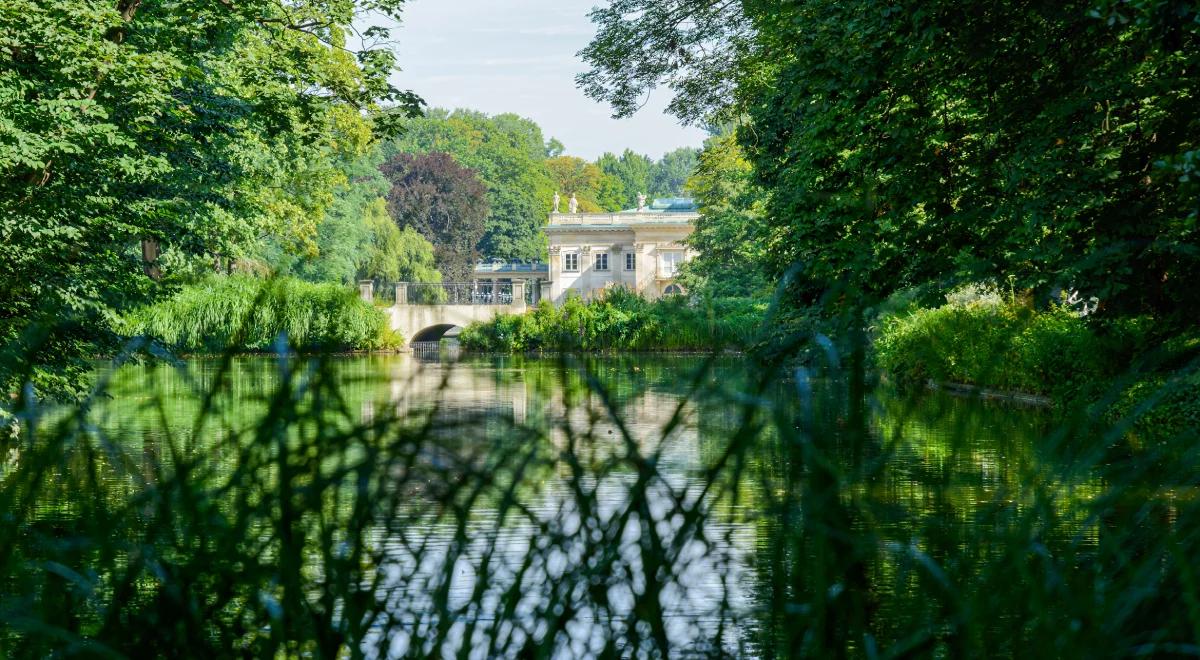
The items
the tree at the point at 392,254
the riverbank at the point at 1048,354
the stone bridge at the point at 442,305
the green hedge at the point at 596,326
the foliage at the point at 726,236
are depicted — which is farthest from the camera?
the tree at the point at 392,254

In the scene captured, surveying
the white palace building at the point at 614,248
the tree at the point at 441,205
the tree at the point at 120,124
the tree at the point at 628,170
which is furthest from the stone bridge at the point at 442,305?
the tree at the point at 628,170

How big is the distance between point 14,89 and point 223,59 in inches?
234

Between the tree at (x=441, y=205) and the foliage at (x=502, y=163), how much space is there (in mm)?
1427

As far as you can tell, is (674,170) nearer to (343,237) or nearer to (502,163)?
(502,163)

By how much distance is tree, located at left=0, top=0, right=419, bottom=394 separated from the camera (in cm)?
1078

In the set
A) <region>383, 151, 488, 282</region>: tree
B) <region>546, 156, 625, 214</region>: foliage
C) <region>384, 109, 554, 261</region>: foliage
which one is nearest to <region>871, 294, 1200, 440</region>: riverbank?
<region>383, 151, 488, 282</region>: tree

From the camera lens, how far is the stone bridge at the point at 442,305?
4934cm

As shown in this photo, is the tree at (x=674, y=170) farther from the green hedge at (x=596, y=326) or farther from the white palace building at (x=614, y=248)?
the green hedge at (x=596, y=326)

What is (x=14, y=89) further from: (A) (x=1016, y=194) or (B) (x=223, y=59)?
(A) (x=1016, y=194)

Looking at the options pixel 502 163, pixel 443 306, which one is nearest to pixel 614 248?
pixel 443 306

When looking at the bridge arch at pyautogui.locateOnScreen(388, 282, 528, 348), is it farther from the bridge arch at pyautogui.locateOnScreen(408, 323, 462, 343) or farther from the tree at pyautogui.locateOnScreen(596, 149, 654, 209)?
the tree at pyautogui.locateOnScreen(596, 149, 654, 209)

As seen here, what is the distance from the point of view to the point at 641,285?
6594 cm

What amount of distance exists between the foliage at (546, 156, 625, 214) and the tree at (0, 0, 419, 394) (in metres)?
71.3

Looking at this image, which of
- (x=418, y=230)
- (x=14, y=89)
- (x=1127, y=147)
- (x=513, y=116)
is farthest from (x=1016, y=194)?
(x=513, y=116)
